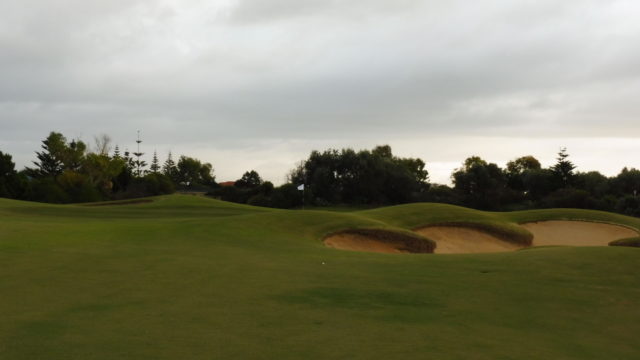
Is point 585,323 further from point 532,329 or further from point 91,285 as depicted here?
point 91,285

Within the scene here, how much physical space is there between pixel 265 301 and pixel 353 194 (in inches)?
2669

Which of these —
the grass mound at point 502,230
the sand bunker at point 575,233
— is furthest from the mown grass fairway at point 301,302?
the sand bunker at point 575,233

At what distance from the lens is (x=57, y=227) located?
859 inches

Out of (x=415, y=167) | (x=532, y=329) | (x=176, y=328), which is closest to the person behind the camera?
(x=176, y=328)

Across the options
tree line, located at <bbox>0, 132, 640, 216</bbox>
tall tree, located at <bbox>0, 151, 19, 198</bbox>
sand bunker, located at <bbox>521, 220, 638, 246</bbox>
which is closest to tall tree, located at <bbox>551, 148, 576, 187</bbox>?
tree line, located at <bbox>0, 132, 640, 216</bbox>

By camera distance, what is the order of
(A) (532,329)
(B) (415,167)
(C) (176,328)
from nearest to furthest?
(C) (176,328) → (A) (532,329) → (B) (415,167)

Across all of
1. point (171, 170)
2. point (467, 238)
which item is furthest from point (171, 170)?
point (467, 238)

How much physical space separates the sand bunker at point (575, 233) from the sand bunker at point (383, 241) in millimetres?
9184

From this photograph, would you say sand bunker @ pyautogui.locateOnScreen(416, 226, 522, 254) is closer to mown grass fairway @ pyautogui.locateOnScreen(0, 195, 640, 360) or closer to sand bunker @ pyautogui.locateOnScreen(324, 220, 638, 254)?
sand bunker @ pyautogui.locateOnScreen(324, 220, 638, 254)

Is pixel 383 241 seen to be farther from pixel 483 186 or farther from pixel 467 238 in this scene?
pixel 483 186

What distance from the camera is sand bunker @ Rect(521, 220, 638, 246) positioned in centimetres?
3106

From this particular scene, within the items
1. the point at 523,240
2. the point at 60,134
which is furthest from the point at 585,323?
the point at 60,134

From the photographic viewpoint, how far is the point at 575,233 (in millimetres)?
32125

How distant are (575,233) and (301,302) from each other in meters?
26.7
